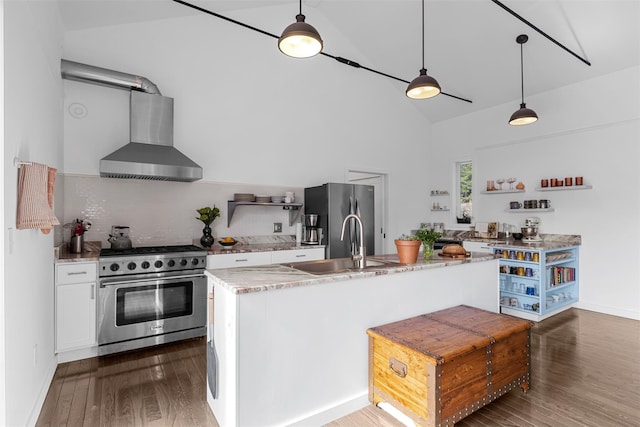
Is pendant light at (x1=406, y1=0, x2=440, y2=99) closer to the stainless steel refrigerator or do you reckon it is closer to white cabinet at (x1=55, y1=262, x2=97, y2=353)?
the stainless steel refrigerator

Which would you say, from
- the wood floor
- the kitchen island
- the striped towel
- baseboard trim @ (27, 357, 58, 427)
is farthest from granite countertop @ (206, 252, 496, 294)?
baseboard trim @ (27, 357, 58, 427)

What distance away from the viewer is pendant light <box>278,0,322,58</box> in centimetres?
211

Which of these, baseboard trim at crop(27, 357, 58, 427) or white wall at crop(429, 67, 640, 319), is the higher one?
white wall at crop(429, 67, 640, 319)

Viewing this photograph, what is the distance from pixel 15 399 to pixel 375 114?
5732 millimetres

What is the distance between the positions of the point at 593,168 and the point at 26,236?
6197 mm

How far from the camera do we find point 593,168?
15.3 feet

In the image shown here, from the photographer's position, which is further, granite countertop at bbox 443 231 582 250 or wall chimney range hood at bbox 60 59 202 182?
granite countertop at bbox 443 231 582 250

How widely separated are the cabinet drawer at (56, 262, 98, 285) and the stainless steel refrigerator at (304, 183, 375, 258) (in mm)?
2711

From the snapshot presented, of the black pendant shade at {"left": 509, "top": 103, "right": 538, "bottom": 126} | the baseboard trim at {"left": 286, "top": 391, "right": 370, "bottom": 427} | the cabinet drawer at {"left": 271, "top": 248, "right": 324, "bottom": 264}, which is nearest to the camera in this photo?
the baseboard trim at {"left": 286, "top": 391, "right": 370, "bottom": 427}

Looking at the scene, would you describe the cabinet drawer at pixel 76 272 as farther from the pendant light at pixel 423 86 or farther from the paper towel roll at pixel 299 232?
the pendant light at pixel 423 86

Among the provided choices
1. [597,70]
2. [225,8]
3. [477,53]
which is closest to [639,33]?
[597,70]

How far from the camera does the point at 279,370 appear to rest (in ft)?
6.54

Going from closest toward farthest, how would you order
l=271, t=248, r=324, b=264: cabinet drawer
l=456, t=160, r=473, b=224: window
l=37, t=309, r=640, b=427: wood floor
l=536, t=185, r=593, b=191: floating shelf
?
l=37, t=309, r=640, b=427: wood floor < l=271, t=248, r=324, b=264: cabinet drawer < l=536, t=185, r=593, b=191: floating shelf < l=456, t=160, r=473, b=224: window

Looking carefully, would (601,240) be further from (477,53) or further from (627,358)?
(477,53)
